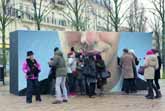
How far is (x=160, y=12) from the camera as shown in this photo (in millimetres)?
33875

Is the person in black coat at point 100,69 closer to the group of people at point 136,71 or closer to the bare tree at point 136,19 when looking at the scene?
the group of people at point 136,71

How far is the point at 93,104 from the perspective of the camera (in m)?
14.8

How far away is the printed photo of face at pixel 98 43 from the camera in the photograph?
1855 centimetres

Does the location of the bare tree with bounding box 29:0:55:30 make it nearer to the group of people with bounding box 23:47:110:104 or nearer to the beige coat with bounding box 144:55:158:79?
the group of people with bounding box 23:47:110:104

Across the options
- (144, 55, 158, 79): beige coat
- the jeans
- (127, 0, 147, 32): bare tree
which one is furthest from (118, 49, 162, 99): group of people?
(127, 0, 147, 32): bare tree

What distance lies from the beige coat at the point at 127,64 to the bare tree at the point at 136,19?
2476cm

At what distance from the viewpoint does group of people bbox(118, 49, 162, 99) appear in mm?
15961

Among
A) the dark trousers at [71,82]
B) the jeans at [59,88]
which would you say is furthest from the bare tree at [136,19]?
the jeans at [59,88]

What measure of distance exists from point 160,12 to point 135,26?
15.3 metres

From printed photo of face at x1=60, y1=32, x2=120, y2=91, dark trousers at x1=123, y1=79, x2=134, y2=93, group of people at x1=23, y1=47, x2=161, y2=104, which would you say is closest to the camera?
group of people at x1=23, y1=47, x2=161, y2=104

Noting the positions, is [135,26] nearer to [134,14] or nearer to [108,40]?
[134,14]

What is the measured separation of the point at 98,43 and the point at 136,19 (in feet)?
98.2

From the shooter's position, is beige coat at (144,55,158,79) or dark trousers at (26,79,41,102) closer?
dark trousers at (26,79,41,102)

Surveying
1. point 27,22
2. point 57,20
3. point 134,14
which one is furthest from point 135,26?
point 57,20
